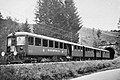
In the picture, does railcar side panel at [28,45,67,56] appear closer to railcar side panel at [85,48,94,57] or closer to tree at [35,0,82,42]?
railcar side panel at [85,48,94,57]

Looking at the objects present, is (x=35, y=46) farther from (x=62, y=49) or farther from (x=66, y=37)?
(x=66, y=37)

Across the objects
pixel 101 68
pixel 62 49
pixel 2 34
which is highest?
pixel 2 34

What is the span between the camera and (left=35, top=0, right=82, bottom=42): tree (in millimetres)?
44594

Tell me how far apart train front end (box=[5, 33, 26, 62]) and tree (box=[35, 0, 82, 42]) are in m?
23.9

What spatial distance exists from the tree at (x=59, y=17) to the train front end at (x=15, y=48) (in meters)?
23.9

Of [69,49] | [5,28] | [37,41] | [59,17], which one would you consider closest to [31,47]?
[37,41]

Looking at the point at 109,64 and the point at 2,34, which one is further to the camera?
the point at 2,34

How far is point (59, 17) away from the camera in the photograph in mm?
47344

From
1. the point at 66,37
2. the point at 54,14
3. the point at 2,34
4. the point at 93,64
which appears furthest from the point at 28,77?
the point at 2,34

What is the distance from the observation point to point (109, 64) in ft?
86.5

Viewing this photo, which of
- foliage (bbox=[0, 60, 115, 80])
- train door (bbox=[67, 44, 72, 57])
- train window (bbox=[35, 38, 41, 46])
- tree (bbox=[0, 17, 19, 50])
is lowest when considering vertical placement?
foliage (bbox=[0, 60, 115, 80])

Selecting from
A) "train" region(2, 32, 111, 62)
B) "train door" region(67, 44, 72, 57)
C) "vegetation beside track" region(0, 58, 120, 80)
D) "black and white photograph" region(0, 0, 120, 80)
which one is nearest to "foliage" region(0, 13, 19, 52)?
"black and white photograph" region(0, 0, 120, 80)

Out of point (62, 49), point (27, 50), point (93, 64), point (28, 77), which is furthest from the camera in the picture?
point (62, 49)

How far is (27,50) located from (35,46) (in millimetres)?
1278
